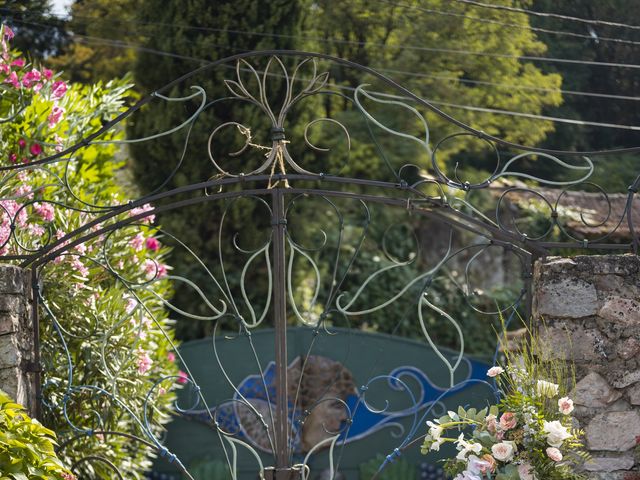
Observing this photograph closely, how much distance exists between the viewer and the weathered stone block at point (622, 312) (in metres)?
3.86

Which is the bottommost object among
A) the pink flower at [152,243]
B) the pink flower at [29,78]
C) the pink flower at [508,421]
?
the pink flower at [508,421]

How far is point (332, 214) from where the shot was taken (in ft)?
30.8

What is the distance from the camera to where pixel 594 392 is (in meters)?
3.84

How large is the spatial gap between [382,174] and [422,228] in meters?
1.71

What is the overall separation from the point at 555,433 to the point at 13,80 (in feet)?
11.2

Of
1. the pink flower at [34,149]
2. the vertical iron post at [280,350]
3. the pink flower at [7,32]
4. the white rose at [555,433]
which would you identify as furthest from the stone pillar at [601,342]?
the pink flower at [7,32]

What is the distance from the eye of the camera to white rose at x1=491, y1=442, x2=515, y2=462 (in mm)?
3424

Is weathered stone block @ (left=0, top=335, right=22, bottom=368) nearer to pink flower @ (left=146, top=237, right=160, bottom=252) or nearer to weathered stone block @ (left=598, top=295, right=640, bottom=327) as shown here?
pink flower @ (left=146, top=237, right=160, bottom=252)

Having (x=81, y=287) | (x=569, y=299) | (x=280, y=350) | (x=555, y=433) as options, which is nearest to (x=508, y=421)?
(x=555, y=433)

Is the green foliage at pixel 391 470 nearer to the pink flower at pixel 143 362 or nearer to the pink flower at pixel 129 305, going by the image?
the pink flower at pixel 143 362

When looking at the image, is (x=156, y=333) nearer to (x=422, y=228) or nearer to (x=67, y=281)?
(x=67, y=281)

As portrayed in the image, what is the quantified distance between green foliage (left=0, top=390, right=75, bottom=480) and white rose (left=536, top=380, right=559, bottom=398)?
176cm

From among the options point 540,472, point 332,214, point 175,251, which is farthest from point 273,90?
point 540,472

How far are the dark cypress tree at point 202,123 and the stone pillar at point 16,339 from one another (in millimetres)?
3210
